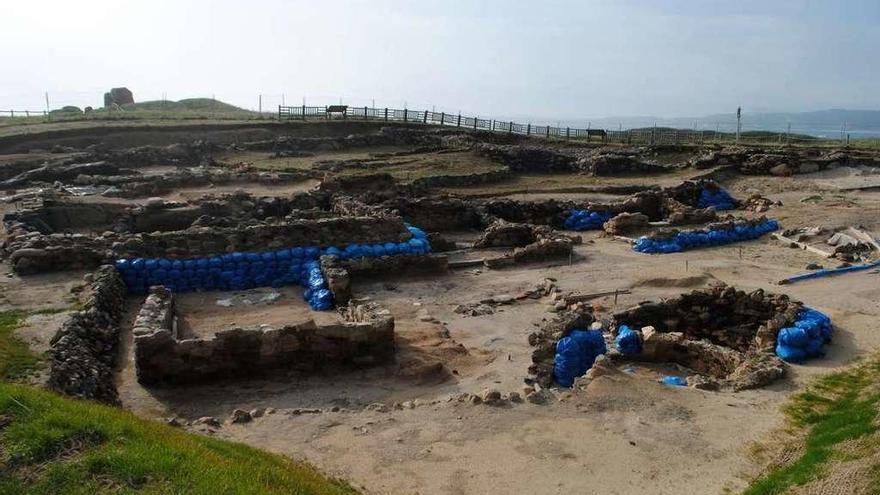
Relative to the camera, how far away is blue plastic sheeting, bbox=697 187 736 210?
3150 cm

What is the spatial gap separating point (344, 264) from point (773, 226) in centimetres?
1588

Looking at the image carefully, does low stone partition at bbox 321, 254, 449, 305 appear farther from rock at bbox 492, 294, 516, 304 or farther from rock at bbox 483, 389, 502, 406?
rock at bbox 483, 389, 502, 406

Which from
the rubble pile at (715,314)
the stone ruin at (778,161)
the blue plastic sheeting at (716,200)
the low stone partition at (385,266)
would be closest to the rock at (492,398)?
the rubble pile at (715,314)

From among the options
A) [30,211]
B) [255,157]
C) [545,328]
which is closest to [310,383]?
[545,328]

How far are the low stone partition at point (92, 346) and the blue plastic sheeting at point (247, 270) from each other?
4.43 ft

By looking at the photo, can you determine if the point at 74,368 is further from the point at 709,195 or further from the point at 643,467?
the point at 709,195

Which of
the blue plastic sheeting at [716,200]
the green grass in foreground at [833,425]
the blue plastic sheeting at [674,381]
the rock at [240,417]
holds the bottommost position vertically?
the rock at [240,417]

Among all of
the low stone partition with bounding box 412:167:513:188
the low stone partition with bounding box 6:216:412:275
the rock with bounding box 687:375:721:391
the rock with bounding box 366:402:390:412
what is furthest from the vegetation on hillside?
the low stone partition with bounding box 412:167:513:188

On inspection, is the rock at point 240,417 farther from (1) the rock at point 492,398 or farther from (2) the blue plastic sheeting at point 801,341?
(2) the blue plastic sheeting at point 801,341

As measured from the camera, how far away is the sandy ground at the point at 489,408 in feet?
28.4

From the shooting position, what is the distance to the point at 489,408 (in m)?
10.3

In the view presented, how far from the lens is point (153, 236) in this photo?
Result: 60.7 feet

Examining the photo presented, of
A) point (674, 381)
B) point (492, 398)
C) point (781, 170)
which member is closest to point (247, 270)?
point (492, 398)

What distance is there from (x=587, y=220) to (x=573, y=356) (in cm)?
1559
